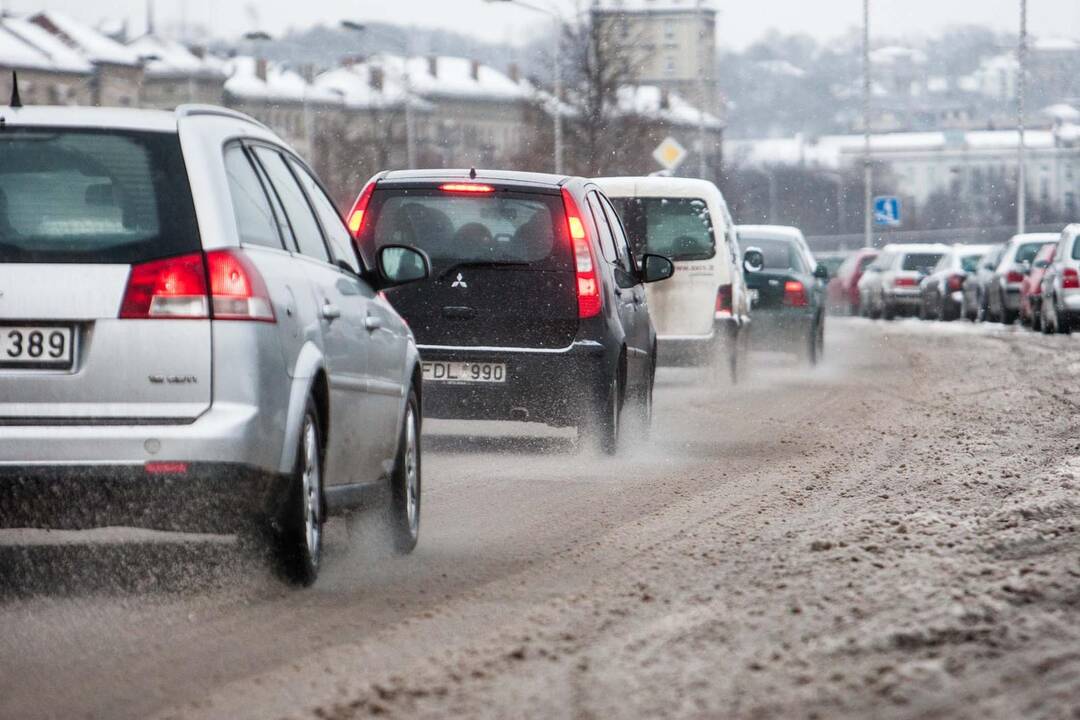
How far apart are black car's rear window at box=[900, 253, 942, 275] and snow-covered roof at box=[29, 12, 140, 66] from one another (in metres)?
88.2

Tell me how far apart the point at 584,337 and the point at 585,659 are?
6.97 m

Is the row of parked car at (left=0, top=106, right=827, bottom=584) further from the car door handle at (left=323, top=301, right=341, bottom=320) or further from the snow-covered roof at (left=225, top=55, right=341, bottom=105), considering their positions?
the snow-covered roof at (left=225, top=55, right=341, bottom=105)

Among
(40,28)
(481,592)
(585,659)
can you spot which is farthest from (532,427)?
(40,28)

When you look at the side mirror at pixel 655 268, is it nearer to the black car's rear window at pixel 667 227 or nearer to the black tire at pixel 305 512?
the black car's rear window at pixel 667 227

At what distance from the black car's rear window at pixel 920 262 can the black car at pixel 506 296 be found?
3840 cm

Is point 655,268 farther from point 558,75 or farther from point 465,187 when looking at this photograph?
point 558,75

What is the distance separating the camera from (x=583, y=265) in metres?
12.6

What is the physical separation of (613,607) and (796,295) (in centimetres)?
1933

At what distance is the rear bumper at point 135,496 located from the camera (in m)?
6.70

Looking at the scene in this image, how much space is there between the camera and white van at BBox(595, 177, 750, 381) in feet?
65.2

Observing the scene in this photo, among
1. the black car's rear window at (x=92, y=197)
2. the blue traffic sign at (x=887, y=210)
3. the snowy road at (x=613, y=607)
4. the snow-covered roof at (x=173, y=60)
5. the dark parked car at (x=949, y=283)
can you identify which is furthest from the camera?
the snow-covered roof at (x=173, y=60)

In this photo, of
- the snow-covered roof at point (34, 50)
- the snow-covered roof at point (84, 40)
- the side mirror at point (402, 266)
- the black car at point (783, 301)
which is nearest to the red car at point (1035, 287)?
the black car at point (783, 301)

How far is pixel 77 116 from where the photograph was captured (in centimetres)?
712

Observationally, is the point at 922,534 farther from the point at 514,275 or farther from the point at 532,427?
the point at 532,427
